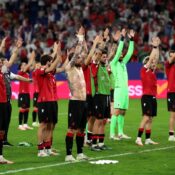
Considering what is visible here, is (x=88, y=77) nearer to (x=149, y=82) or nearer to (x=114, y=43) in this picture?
(x=114, y=43)

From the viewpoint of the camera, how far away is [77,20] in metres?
43.5

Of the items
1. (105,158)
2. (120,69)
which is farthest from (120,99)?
(105,158)

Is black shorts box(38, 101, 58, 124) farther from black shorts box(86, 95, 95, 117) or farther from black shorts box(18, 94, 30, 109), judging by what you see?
black shorts box(18, 94, 30, 109)

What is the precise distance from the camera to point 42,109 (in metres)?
16.4

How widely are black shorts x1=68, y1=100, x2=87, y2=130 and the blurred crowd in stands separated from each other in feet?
79.6

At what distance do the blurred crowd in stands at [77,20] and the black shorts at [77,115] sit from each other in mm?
24256

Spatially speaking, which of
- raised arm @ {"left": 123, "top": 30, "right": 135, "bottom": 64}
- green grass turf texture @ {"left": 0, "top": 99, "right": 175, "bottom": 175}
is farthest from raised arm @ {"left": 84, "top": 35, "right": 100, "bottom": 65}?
raised arm @ {"left": 123, "top": 30, "right": 135, "bottom": 64}

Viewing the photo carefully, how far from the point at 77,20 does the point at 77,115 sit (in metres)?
28.2

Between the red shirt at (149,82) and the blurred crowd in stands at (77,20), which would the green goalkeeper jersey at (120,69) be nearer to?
the red shirt at (149,82)

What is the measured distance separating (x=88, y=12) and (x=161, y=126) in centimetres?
2096

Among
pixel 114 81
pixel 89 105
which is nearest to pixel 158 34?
pixel 114 81

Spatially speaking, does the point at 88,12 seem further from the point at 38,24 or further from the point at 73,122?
the point at 73,122

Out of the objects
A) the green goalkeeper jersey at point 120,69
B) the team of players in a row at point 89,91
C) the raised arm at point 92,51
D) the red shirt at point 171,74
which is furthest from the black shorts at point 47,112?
the red shirt at point 171,74

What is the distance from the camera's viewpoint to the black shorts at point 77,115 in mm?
15633
